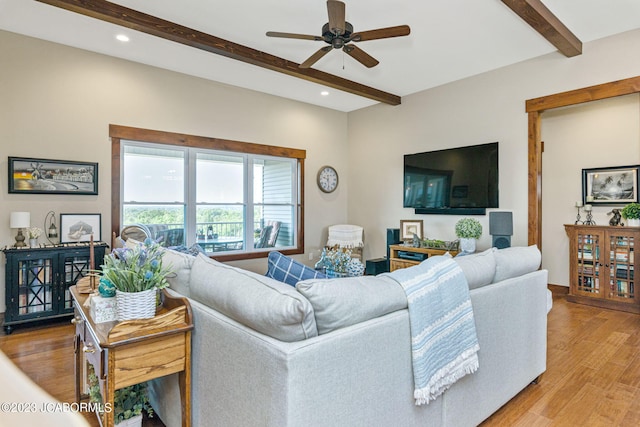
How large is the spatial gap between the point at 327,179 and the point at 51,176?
4003 millimetres

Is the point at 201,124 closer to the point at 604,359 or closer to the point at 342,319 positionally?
the point at 342,319

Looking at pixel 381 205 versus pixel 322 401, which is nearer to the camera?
pixel 322 401

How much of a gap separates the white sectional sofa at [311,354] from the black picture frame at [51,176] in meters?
2.84

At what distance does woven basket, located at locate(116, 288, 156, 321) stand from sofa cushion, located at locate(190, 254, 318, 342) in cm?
24

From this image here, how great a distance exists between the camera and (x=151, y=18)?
346 cm

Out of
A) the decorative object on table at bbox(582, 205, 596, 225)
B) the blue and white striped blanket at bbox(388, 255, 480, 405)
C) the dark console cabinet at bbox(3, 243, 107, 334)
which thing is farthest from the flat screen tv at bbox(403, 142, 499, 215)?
the dark console cabinet at bbox(3, 243, 107, 334)

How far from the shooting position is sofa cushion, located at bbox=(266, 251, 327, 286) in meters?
1.90

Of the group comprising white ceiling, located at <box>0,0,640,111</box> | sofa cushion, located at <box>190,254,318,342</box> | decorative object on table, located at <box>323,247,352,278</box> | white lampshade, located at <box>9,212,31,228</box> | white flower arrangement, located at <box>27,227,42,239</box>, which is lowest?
decorative object on table, located at <box>323,247,352,278</box>

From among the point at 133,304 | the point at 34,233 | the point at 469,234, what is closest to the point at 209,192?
the point at 34,233

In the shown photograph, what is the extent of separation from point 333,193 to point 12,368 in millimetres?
6344

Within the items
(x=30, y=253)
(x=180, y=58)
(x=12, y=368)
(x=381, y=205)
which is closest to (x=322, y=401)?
(x=12, y=368)

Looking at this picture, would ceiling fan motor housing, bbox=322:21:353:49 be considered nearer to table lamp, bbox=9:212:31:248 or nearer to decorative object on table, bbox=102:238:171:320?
decorative object on table, bbox=102:238:171:320

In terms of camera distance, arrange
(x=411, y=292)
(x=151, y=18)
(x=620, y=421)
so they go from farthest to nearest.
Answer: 1. (x=151, y=18)
2. (x=620, y=421)
3. (x=411, y=292)

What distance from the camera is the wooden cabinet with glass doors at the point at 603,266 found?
14.0ft
